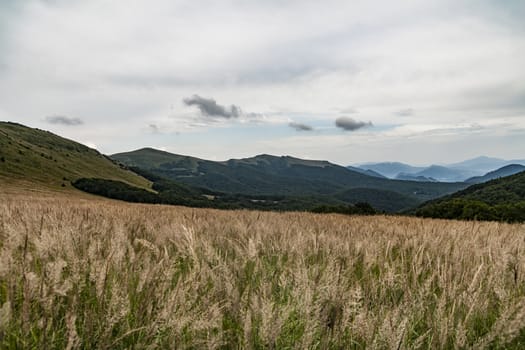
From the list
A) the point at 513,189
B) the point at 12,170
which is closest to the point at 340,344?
the point at 12,170

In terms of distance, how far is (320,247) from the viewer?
566 centimetres

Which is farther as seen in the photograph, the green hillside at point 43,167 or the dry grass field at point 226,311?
the green hillside at point 43,167

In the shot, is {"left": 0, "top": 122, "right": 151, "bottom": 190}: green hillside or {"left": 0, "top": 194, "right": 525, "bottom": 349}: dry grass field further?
{"left": 0, "top": 122, "right": 151, "bottom": 190}: green hillside

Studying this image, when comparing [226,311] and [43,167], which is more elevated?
[43,167]

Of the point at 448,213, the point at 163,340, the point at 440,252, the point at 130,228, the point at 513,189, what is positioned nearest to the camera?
the point at 163,340

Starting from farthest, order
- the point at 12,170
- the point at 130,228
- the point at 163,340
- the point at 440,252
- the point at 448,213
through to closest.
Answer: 1. the point at 12,170
2. the point at 448,213
3. the point at 130,228
4. the point at 440,252
5. the point at 163,340

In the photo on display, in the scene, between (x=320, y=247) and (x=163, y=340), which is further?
(x=320, y=247)

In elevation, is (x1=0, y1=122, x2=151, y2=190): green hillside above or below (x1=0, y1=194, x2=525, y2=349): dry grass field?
above

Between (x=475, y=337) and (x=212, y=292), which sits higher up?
(x=212, y=292)

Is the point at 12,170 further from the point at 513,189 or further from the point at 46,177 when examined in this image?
the point at 513,189

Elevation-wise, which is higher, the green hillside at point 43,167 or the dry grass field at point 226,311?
the green hillside at point 43,167

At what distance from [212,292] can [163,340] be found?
2.58ft

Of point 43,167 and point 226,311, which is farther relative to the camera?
point 43,167

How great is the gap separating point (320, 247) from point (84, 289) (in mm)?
3516
